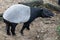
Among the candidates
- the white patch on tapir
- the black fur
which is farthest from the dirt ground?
the white patch on tapir

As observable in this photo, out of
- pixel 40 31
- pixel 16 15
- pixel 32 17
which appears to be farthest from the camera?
pixel 40 31

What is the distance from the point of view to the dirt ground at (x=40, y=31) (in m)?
6.09

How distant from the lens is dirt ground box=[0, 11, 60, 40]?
6087 millimetres

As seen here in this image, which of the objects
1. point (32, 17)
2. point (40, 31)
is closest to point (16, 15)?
point (32, 17)

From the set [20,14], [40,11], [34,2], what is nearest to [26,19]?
[20,14]

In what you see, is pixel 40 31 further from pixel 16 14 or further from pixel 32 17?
pixel 16 14

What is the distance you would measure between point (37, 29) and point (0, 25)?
3.70 ft

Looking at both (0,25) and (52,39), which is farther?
(0,25)

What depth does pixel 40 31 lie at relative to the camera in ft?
21.3

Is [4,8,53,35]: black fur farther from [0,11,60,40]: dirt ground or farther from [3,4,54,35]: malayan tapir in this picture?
[0,11,60,40]: dirt ground

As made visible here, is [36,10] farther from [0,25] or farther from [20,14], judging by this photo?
[0,25]

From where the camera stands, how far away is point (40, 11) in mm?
6434

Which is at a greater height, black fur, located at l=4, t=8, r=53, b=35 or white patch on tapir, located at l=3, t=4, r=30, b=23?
white patch on tapir, located at l=3, t=4, r=30, b=23

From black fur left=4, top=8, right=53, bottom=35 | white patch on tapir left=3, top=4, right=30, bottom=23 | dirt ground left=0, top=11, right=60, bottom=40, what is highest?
white patch on tapir left=3, top=4, right=30, bottom=23
